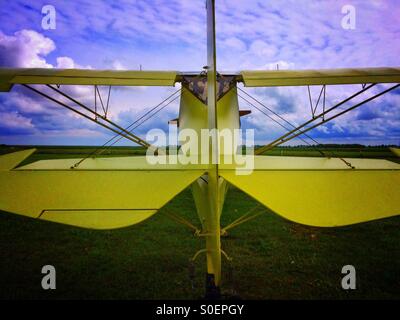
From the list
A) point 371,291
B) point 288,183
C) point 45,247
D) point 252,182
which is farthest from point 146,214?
point 45,247

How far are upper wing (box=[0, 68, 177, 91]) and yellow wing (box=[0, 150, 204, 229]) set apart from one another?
1902 mm

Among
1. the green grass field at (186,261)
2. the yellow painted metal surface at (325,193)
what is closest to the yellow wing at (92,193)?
the yellow painted metal surface at (325,193)

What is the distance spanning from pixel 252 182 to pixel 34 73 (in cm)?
406

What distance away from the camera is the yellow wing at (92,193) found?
213 centimetres

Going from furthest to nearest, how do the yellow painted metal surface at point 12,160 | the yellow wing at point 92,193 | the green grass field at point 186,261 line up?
the green grass field at point 186,261, the yellow painted metal surface at point 12,160, the yellow wing at point 92,193

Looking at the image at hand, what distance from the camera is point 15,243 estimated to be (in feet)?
26.2

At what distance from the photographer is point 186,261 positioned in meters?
6.21

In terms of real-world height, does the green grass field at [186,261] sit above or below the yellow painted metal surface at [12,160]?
below

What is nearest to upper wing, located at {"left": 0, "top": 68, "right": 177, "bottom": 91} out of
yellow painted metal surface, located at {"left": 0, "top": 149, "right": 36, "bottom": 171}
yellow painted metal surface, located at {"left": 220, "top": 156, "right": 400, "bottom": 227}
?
yellow painted metal surface, located at {"left": 0, "top": 149, "right": 36, "bottom": 171}

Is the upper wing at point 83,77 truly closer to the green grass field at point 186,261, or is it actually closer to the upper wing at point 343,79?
the upper wing at point 343,79

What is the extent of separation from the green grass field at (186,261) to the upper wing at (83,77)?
316 cm

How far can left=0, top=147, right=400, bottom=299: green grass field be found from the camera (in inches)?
193

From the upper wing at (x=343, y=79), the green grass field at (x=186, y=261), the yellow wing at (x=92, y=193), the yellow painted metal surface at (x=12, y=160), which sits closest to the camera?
the yellow wing at (x=92, y=193)
